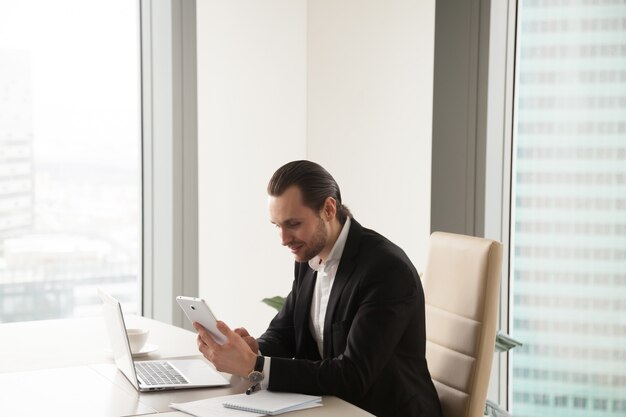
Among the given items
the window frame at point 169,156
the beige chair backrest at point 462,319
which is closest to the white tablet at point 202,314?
the beige chair backrest at point 462,319

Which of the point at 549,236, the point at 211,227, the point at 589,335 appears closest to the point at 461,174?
the point at 549,236

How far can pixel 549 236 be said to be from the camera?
341 cm

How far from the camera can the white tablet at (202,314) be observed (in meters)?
1.85

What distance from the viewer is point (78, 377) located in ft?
6.55

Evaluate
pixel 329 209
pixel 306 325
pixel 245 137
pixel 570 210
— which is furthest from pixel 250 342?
pixel 570 210

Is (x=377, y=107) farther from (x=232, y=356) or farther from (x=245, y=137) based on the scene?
(x=232, y=356)

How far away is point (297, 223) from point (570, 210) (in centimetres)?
165

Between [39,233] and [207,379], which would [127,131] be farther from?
[207,379]

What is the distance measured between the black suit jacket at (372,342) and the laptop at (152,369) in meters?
0.20

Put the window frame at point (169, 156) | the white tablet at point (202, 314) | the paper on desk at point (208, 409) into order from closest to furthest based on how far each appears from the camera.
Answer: the paper on desk at point (208, 409) → the white tablet at point (202, 314) → the window frame at point (169, 156)

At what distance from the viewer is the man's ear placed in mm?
2152

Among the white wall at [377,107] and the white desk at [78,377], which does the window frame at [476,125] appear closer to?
the white wall at [377,107]

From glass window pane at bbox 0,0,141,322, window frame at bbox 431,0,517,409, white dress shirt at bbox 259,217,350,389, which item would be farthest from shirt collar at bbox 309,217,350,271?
glass window pane at bbox 0,0,141,322

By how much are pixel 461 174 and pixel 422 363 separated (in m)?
1.50
